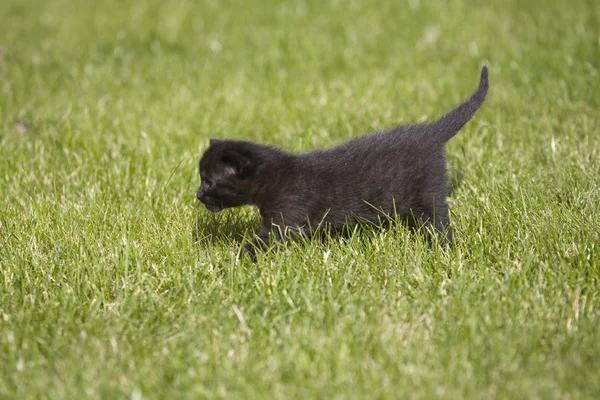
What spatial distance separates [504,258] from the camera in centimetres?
413

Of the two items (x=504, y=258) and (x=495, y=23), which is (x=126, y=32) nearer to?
(x=495, y=23)

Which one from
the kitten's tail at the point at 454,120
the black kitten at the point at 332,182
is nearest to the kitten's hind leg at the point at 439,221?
the black kitten at the point at 332,182

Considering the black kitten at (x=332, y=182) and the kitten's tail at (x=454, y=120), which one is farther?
the kitten's tail at (x=454, y=120)

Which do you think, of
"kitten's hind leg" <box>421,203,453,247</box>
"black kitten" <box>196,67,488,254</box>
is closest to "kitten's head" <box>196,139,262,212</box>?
"black kitten" <box>196,67,488,254</box>

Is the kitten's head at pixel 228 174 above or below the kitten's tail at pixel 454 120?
below

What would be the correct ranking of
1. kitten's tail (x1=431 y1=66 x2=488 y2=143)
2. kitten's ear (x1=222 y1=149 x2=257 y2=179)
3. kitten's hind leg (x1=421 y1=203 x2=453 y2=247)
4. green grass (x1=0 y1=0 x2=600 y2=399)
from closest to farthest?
green grass (x1=0 y1=0 x2=600 y2=399)
kitten's ear (x1=222 y1=149 x2=257 y2=179)
kitten's hind leg (x1=421 y1=203 x2=453 y2=247)
kitten's tail (x1=431 y1=66 x2=488 y2=143)

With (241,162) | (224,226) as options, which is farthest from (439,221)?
(224,226)

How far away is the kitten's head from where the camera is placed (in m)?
4.29

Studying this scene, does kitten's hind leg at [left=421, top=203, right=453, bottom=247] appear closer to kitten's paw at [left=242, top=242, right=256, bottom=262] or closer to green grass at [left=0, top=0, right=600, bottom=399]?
green grass at [left=0, top=0, right=600, bottom=399]

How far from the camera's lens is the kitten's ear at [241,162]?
4238mm

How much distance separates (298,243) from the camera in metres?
4.32

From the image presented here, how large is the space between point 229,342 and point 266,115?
12.1 feet

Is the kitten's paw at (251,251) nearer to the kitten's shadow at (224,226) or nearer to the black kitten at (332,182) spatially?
the black kitten at (332,182)

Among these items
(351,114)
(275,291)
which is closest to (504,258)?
(275,291)
